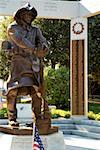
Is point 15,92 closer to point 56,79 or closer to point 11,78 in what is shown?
point 11,78

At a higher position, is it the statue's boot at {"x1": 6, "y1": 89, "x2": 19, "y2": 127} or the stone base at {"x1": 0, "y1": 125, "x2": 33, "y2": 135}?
the statue's boot at {"x1": 6, "y1": 89, "x2": 19, "y2": 127}

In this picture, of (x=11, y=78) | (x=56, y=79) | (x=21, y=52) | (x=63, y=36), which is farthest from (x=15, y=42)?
(x=63, y=36)

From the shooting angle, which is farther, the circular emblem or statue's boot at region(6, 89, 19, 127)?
the circular emblem

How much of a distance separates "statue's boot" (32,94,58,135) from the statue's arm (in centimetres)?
73

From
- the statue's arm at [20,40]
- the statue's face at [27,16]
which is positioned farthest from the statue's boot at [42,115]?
the statue's face at [27,16]

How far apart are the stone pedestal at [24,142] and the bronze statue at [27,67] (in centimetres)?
13

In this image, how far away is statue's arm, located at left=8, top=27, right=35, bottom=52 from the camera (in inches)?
199

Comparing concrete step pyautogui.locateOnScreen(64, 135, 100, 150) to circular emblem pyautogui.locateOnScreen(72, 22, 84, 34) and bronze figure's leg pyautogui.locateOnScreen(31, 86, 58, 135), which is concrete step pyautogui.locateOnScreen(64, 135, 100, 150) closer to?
bronze figure's leg pyautogui.locateOnScreen(31, 86, 58, 135)

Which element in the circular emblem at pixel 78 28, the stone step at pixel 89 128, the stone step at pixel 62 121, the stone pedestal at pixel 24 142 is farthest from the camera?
the circular emblem at pixel 78 28

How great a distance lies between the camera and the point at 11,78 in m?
5.27

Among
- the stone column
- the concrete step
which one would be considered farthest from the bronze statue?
the stone column

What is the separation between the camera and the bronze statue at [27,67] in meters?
5.16

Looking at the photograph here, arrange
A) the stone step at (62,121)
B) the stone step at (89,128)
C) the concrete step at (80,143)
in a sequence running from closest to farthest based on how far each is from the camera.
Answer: the concrete step at (80,143), the stone step at (89,128), the stone step at (62,121)

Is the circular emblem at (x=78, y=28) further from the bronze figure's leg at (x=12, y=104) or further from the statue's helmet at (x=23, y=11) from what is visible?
the bronze figure's leg at (x=12, y=104)
